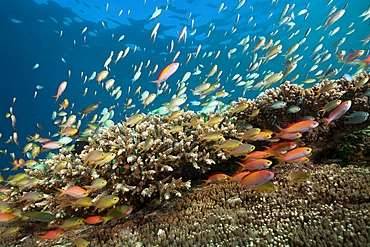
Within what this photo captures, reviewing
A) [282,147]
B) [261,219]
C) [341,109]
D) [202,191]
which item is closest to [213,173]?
[202,191]

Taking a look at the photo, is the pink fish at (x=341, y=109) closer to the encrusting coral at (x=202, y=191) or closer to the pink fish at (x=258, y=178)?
the encrusting coral at (x=202, y=191)

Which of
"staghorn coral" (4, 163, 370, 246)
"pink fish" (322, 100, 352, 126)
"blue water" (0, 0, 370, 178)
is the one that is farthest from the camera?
"blue water" (0, 0, 370, 178)

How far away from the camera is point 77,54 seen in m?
32.7

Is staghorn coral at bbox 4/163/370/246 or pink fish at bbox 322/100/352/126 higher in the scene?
pink fish at bbox 322/100/352/126

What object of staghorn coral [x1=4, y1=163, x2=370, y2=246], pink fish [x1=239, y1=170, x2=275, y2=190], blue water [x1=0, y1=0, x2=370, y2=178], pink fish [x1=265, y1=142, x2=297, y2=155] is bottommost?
staghorn coral [x1=4, y1=163, x2=370, y2=246]

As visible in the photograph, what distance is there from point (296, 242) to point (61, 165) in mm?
4222

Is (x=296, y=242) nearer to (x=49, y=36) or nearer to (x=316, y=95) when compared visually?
(x=316, y=95)

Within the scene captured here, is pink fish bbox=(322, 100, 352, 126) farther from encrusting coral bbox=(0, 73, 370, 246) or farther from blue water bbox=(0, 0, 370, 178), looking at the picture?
blue water bbox=(0, 0, 370, 178)

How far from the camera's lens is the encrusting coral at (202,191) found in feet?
7.16

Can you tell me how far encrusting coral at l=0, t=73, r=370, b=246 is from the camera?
2.18m

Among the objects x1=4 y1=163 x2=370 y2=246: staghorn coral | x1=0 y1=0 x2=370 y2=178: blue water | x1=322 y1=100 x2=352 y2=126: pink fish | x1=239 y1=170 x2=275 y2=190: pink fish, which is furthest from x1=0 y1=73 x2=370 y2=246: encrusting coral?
x1=0 y1=0 x2=370 y2=178: blue water

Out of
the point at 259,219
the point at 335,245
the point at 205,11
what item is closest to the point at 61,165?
the point at 259,219

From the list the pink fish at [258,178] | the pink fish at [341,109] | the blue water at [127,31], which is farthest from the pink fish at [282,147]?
the blue water at [127,31]

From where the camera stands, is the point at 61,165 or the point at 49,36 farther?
the point at 49,36
